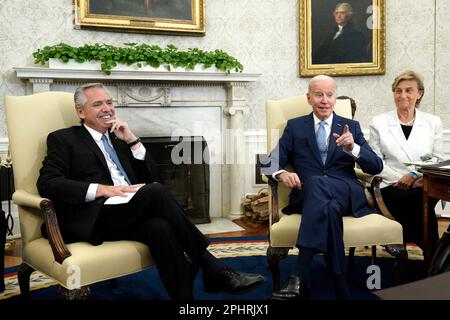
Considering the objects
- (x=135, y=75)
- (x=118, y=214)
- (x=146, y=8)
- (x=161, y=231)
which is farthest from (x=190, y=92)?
(x=161, y=231)

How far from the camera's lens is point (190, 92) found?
5121 millimetres

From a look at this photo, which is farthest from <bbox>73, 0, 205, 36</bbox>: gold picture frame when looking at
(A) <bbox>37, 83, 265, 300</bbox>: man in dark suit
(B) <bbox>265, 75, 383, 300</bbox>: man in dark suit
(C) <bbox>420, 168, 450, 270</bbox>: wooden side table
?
(C) <bbox>420, 168, 450, 270</bbox>: wooden side table

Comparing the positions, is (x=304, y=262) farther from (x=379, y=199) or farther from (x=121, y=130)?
(x=121, y=130)

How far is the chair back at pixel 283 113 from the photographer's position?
321 cm

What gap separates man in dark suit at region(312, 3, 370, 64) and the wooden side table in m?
3.11

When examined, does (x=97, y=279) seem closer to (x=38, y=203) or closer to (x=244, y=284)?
(x=38, y=203)

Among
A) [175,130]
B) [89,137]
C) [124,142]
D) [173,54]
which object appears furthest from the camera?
[175,130]

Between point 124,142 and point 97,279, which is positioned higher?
point 124,142

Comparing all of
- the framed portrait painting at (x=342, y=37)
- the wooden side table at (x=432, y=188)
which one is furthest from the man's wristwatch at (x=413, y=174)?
the framed portrait painting at (x=342, y=37)

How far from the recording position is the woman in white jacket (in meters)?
3.24
